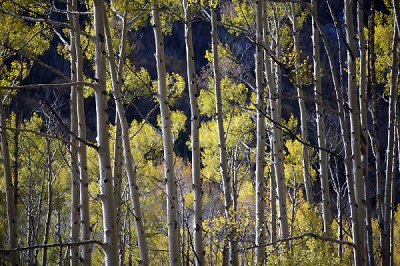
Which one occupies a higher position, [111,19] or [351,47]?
[111,19]

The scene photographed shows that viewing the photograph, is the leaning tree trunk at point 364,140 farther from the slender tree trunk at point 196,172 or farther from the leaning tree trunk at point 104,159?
the slender tree trunk at point 196,172

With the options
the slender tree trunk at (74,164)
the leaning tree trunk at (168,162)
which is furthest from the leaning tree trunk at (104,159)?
the leaning tree trunk at (168,162)

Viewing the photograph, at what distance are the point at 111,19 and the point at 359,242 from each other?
7.17 m

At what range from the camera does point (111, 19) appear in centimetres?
869

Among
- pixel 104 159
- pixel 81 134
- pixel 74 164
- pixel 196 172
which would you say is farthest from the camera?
pixel 196 172

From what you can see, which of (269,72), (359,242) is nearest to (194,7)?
(269,72)

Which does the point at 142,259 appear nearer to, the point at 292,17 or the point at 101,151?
the point at 101,151

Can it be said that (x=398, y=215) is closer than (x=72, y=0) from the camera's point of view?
No

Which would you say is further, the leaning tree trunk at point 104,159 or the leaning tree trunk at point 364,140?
the leaning tree trunk at point 364,140

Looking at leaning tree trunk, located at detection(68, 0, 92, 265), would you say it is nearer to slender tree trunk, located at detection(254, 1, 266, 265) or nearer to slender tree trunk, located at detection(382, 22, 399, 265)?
slender tree trunk, located at detection(254, 1, 266, 265)

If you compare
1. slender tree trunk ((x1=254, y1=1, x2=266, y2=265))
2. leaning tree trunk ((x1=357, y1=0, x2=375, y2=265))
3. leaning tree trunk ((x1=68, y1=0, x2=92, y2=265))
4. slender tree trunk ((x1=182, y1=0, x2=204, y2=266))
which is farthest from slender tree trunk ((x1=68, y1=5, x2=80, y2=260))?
leaning tree trunk ((x1=357, y1=0, x2=375, y2=265))

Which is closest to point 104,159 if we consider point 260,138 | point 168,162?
point 168,162

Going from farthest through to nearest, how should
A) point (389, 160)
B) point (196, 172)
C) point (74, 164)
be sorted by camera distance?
1. point (196, 172)
2. point (74, 164)
3. point (389, 160)

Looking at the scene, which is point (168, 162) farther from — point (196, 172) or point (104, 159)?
point (104, 159)
